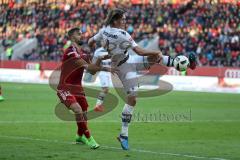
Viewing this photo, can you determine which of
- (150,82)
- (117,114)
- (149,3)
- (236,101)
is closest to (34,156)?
(117,114)

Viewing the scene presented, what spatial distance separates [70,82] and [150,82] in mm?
25364

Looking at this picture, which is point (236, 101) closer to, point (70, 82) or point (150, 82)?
point (150, 82)

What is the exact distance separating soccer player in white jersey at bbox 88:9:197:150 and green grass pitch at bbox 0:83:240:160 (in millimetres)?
702

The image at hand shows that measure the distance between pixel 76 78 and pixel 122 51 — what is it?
150 centimetres

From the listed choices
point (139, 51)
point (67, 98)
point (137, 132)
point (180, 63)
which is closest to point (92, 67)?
point (67, 98)

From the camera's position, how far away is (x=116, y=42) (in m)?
13.6

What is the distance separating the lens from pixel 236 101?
102ft

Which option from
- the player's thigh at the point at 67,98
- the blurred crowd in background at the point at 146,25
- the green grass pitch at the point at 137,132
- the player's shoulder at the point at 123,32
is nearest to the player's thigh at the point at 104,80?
the green grass pitch at the point at 137,132

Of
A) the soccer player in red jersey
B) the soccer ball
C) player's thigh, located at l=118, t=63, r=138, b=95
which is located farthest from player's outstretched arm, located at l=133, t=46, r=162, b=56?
Result: the soccer ball

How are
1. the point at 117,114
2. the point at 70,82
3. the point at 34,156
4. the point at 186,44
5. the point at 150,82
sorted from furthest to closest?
1. the point at 186,44
2. the point at 150,82
3. the point at 117,114
4. the point at 70,82
5. the point at 34,156

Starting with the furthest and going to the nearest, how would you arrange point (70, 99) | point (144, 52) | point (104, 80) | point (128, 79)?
1. point (104, 80)
2. point (70, 99)
3. point (128, 79)
4. point (144, 52)

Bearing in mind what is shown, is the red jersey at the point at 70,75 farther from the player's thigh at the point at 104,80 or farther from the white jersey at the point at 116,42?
the player's thigh at the point at 104,80

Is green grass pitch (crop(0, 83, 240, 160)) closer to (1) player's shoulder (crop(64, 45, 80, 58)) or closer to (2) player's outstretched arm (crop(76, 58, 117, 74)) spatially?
(2) player's outstretched arm (crop(76, 58, 117, 74))

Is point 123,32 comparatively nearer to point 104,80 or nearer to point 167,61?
point 167,61
